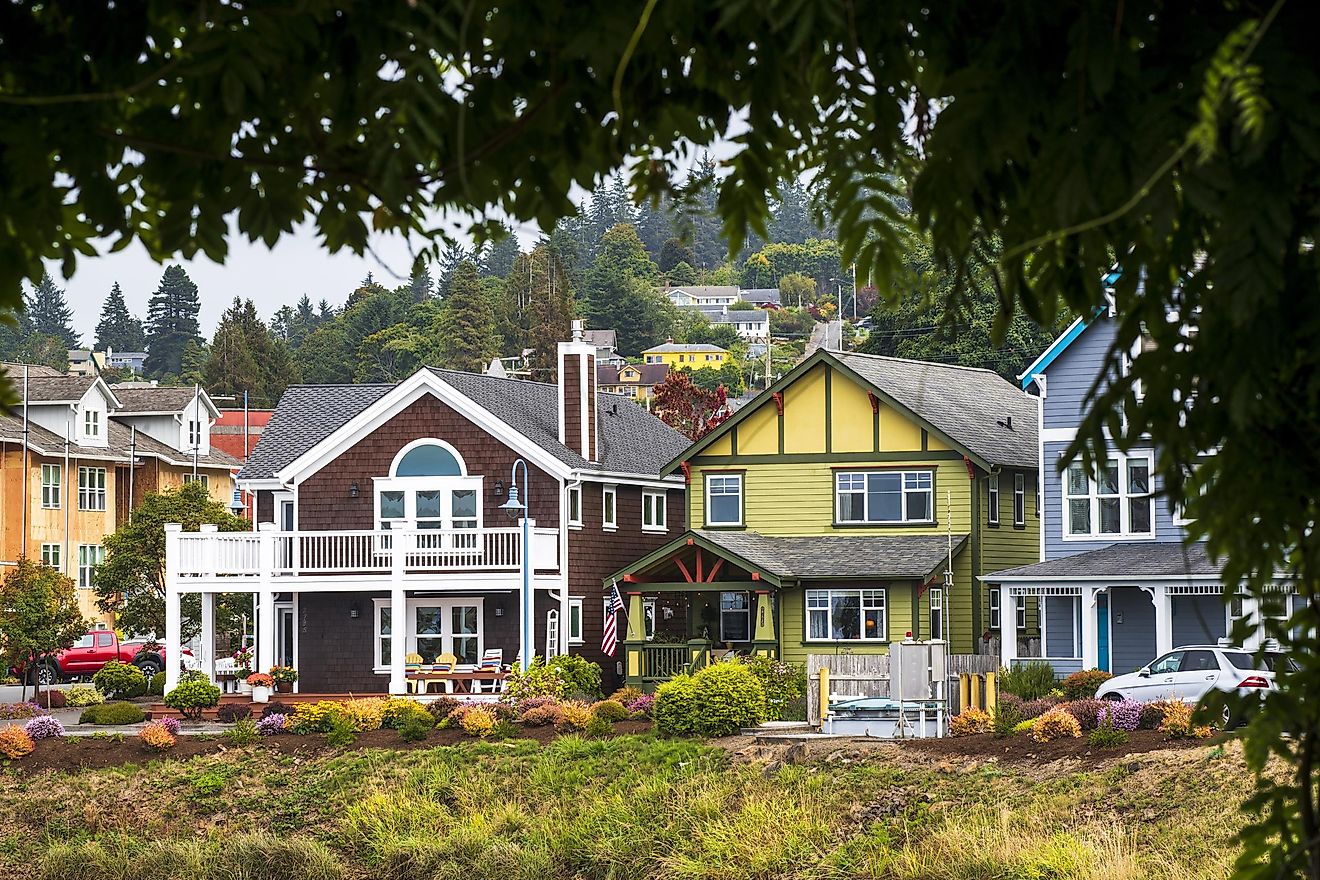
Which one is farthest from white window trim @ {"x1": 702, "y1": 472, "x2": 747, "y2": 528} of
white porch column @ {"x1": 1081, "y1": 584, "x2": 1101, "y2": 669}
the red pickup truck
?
the red pickup truck

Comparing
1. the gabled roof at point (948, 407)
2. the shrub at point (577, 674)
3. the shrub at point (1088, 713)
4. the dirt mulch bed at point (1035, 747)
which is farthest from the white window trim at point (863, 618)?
the shrub at point (1088, 713)

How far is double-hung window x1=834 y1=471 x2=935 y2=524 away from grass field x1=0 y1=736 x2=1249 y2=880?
13.7 meters

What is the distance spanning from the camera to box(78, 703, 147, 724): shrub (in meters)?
30.0

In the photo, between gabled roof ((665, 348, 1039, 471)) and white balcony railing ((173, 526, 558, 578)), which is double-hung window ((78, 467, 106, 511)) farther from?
gabled roof ((665, 348, 1039, 471))

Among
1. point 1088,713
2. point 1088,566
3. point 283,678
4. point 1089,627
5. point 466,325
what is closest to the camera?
point 1088,713

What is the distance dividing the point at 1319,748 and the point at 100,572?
48.4 m

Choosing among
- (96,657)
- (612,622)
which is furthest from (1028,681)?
(96,657)

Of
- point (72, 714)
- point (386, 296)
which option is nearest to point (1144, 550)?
point (72, 714)

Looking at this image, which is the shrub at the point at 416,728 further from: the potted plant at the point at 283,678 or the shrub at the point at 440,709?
the potted plant at the point at 283,678

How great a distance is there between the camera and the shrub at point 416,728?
84.0ft

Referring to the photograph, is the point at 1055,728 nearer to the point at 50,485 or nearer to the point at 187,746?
the point at 187,746

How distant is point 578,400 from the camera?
129 feet

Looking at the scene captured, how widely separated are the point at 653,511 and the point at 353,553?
820 centimetres

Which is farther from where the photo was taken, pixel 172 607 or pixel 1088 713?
pixel 172 607
